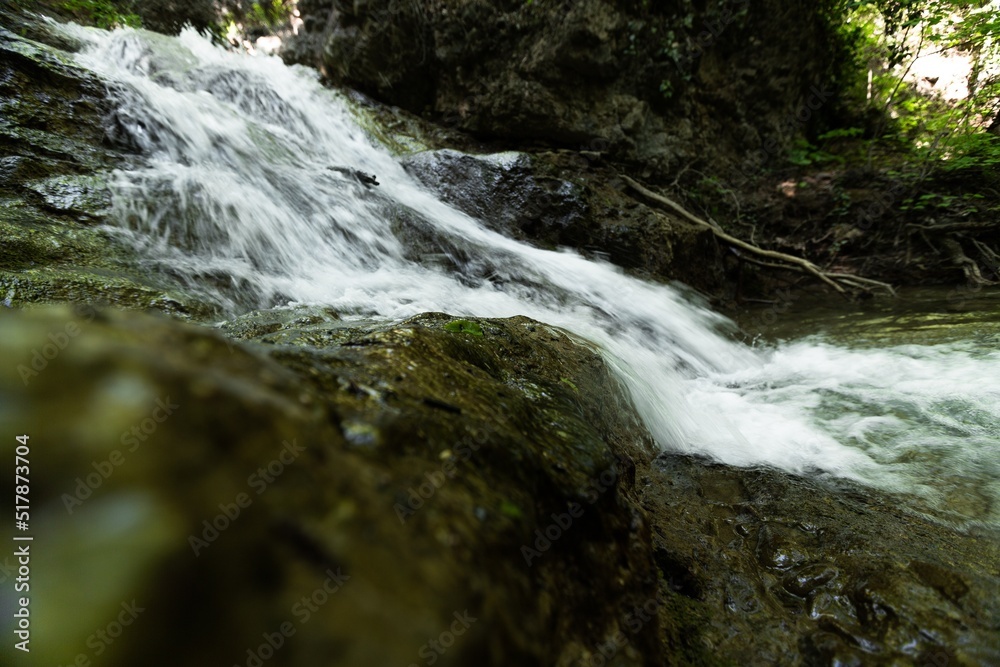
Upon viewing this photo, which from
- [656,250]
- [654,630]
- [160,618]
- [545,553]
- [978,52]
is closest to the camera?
[160,618]

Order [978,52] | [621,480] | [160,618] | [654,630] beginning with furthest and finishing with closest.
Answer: [978,52] < [621,480] < [654,630] < [160,618]

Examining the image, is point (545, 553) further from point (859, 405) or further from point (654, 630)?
point (859, 405)

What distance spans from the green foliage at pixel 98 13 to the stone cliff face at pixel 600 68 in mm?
3723

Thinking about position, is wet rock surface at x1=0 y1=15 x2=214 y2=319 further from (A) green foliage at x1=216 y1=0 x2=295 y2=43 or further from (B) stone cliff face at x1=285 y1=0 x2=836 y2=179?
(A) green foliage at x1=216 y1=0 x2=295 y2=43

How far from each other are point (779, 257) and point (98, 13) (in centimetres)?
1370

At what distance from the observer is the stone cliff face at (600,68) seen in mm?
7867

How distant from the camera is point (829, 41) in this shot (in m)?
9.22

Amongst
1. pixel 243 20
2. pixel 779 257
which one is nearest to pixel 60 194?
pixel 779 257

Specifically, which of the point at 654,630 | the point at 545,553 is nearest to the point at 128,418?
the point at 545,553

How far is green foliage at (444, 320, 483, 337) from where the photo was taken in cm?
222

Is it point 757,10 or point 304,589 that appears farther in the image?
point 757,10

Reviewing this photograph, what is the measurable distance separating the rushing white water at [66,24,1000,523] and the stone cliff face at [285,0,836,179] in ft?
7.65

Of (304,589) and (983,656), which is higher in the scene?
(304,589)

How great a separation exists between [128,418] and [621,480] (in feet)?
5.52
